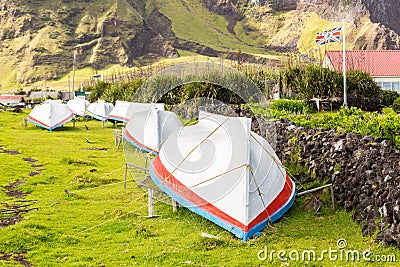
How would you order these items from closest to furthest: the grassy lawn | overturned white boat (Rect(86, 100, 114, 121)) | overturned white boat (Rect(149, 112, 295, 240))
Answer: the grassy lawn → overturned white boat (Rect(149, 112, 295, 240)) → overturned white boat (Rect(86, 100, 114, 121))

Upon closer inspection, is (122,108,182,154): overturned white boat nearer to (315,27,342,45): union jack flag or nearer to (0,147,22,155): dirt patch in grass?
(0,147,22,155): dirt patch in grass

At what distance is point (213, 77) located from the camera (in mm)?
9336

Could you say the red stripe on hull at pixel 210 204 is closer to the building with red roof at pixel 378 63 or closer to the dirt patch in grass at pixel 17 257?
the dirt patch in grass at pixel 17 257

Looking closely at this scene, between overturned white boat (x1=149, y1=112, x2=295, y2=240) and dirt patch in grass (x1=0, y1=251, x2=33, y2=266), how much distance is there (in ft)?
9.01

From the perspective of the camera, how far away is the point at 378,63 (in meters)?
36.7

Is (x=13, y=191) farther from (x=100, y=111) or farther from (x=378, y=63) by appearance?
(x=378, y=63)

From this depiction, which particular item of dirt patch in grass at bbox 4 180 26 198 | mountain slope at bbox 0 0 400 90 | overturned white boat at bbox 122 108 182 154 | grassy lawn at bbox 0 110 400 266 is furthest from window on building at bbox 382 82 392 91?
mountain slope at bbox 0 0 400 90

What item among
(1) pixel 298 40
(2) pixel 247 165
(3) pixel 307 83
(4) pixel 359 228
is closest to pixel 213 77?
(2) pixel 247 165

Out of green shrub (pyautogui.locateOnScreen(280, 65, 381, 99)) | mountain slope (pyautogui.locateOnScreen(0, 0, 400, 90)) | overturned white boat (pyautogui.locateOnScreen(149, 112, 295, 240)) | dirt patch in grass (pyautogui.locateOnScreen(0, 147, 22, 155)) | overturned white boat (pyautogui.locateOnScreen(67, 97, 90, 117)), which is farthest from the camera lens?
mountain slope (pyautogui.locateOnScreen(0, 0, 400, 90))

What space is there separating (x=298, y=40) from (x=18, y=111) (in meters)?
146

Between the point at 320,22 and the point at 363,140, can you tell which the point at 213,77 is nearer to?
the point at 363,140

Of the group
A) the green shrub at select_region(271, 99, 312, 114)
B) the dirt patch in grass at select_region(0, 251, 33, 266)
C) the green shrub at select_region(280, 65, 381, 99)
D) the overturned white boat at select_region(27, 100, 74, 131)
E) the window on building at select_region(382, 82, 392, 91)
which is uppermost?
the green shrub at select_region(280, 65, 381, 99)

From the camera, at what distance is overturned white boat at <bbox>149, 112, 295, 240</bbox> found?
8.12 m

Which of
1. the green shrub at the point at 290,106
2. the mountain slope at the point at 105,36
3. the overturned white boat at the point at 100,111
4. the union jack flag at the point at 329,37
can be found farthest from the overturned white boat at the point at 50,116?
the mountain slope at the point at 105,36
